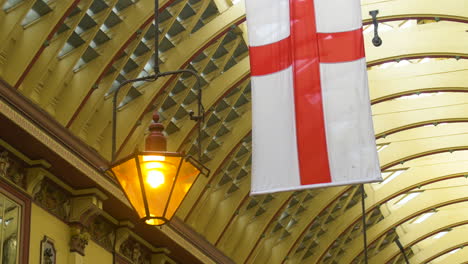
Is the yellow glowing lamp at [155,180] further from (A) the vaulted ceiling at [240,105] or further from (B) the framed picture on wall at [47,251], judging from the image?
(B) the framed picture on wall at [47,251]

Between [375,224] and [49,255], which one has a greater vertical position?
[375,224]

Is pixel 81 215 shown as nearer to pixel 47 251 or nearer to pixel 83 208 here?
pixel 83 208

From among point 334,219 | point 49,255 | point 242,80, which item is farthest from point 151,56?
point 334,219

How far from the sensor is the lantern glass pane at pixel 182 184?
988cm

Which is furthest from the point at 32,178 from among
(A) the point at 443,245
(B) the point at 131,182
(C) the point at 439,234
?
(C) the point at 439,234

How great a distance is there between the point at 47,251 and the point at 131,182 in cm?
770

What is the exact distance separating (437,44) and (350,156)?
13762 millimetres

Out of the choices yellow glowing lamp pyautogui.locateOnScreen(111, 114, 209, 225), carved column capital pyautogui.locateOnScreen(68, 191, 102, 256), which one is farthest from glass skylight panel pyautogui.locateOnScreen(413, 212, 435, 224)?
yellow glowing lamp pyautogui.locateOnScreen(111, 114, 209, 225)

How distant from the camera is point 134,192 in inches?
390

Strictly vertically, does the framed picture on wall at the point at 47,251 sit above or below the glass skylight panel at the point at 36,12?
below

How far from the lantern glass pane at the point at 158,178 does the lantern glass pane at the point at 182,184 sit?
7 centimetres

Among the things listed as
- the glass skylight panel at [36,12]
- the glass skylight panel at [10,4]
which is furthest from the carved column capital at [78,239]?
the glass skylight panel at [10,4]

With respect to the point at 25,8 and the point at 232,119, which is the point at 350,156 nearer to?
the point at 25,8

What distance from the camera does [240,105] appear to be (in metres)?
24.0
